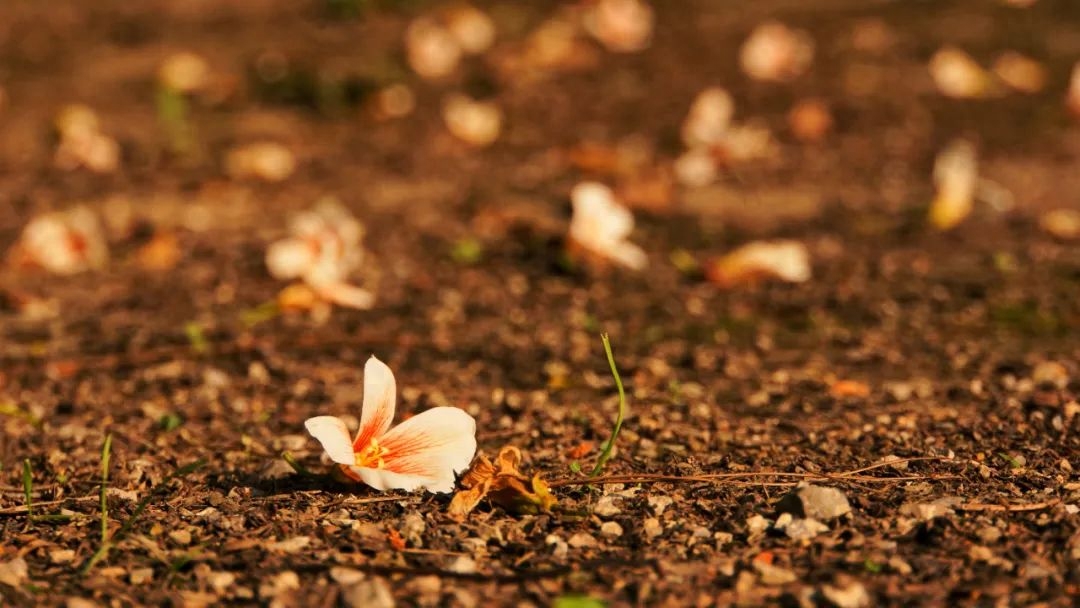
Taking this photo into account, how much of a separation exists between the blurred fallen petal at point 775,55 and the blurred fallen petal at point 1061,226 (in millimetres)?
1547

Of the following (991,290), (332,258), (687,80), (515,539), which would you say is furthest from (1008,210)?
(515,539)

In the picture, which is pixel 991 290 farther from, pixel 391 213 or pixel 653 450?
pixel 391 213

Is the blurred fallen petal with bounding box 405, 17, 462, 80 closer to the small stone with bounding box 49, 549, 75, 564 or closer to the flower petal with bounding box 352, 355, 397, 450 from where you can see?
the flower petal with bounding box 352, 355, 397, 450

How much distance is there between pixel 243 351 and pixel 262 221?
1.20m

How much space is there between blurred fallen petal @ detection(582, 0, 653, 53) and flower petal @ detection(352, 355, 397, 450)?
386 cm

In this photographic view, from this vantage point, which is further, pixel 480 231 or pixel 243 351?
pixel 480 231

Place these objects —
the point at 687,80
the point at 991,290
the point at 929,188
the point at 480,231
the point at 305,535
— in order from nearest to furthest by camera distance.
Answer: the point at 305,535 → the point at 991,290 → the point at 480,231 → the point at 929,188 → the point at 687,80

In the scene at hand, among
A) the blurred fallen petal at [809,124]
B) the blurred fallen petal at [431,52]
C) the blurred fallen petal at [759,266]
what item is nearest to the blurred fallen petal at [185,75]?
the blurred fallen petal at [431,52]

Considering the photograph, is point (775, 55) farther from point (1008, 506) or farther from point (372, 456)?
point (372, 456)

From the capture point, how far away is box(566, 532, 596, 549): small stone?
196cm

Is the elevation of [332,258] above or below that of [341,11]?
below

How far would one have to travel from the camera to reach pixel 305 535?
1972 mm

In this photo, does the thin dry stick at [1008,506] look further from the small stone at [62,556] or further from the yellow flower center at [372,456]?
the small stone at [62,556]

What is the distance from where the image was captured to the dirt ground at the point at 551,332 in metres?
1.91
